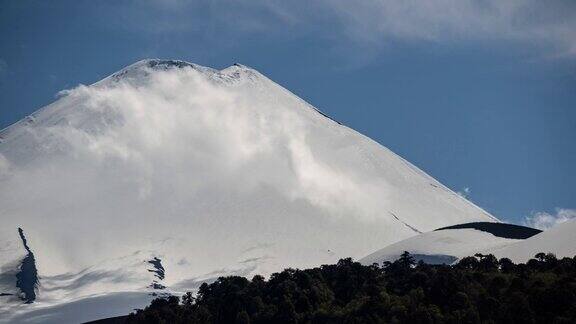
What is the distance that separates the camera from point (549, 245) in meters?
164

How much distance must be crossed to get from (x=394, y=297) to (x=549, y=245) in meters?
62.5

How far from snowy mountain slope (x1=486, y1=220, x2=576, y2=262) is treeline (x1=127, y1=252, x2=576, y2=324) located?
2343 centimetres

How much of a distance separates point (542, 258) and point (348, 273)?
30.1 m

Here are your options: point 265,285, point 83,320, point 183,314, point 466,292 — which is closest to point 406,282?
point 466,292

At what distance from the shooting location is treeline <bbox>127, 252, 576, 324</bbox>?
96.3m

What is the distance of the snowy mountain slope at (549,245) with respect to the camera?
158875 millimetres

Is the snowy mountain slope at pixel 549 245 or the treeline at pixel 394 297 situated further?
the snowy mountain slope at pixel 549 245

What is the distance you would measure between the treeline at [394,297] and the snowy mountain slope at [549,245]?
23.4m

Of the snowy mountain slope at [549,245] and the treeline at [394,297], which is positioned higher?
the snowy mountain slope at [549,245]

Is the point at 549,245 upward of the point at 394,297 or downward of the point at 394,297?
upward

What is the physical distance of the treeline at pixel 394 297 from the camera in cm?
9631

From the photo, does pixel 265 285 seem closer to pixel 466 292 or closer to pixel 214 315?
pixel 214 315

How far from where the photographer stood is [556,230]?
174875 mm

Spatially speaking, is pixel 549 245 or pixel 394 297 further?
pixel 549 245
